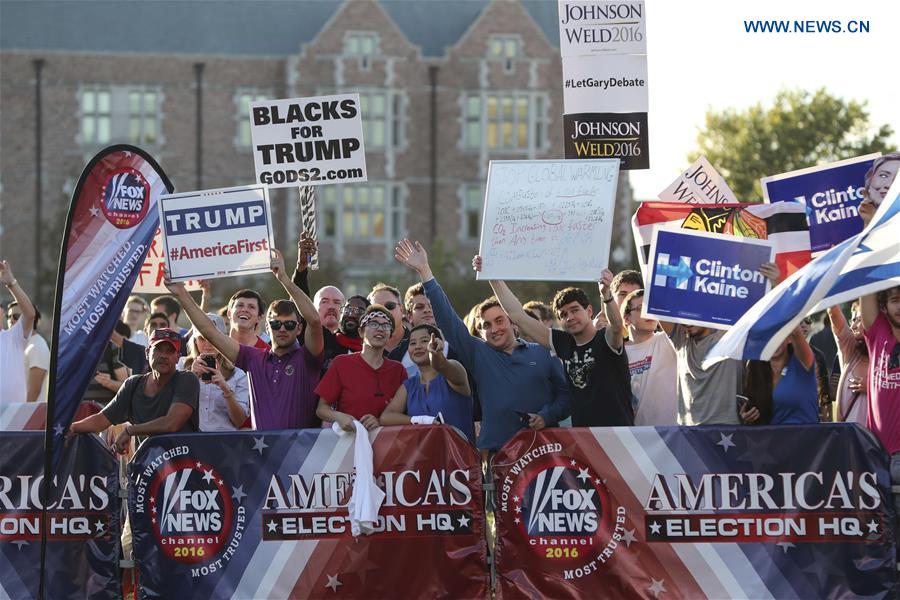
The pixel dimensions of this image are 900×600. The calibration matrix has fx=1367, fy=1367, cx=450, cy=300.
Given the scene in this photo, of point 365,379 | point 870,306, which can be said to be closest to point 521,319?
point 365,379

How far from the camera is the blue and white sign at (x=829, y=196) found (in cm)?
966

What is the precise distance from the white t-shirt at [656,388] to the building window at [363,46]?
128ft

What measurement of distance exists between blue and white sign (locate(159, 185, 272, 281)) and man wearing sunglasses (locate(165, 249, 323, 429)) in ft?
1.24

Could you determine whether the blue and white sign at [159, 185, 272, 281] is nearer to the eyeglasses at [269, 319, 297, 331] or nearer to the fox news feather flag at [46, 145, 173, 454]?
the fox news feather flag at [46, 145, 173, 454]

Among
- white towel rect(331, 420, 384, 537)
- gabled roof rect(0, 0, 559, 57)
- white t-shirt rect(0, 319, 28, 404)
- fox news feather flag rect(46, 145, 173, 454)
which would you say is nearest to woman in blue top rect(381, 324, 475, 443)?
white towel rect(331, 420, 384, 537)

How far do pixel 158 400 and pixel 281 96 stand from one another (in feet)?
128

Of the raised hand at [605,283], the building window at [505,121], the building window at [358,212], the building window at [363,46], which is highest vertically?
the building window at [363,46]

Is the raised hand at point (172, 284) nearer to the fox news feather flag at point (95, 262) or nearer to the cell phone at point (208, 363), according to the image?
the fox news feather flag at point (95, 262)

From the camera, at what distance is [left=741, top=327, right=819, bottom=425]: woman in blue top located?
8.66 meters

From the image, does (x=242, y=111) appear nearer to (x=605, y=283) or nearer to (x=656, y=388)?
(x=656, y=388)

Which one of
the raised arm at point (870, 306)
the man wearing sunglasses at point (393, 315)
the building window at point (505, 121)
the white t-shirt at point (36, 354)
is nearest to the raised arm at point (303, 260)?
the man wearing sunglasses at point (393, 315)

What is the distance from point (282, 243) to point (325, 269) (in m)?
5.28

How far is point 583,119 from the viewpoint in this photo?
35.1ft

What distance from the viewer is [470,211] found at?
161 ft
